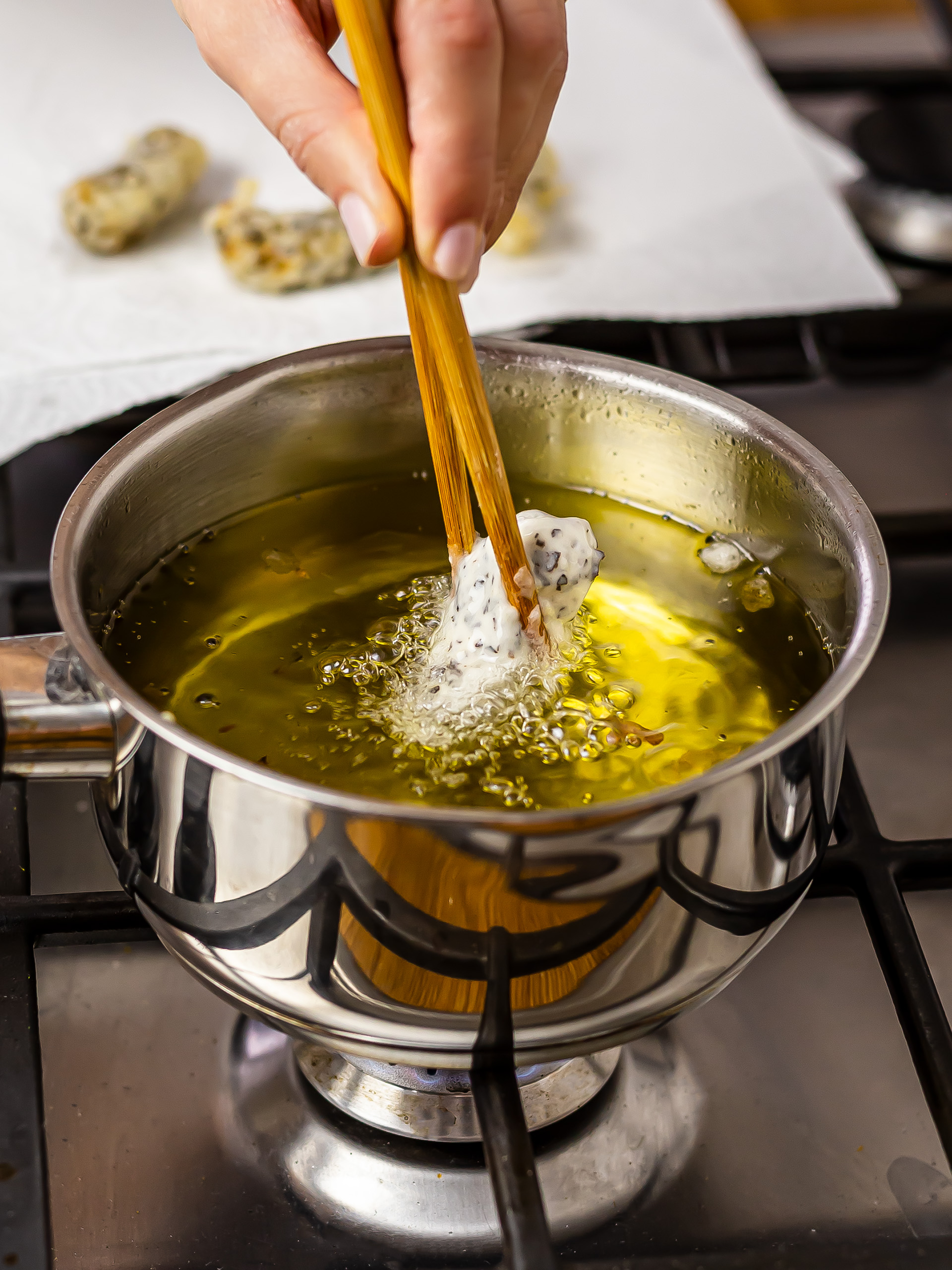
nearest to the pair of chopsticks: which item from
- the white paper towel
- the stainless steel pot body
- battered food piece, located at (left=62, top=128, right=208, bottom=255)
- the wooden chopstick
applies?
the wooden chopstick

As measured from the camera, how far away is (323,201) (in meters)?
1.08

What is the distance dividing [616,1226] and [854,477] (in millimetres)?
524

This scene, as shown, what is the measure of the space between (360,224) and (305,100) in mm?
61

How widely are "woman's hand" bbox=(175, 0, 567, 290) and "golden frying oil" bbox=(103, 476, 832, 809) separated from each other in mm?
173

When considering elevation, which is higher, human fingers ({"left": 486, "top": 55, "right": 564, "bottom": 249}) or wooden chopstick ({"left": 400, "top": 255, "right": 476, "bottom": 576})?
human fingers ({"left": 486, "top": 55, "right": 564, "bottom": 249})

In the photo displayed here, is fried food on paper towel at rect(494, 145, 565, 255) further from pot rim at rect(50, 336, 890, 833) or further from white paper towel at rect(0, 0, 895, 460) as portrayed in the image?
pot rim at rect(50, 336, 890, 833)

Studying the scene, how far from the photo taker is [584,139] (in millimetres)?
1122

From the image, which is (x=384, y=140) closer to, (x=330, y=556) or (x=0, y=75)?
(x=330, y=556)

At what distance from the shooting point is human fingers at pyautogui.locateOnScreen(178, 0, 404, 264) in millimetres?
436

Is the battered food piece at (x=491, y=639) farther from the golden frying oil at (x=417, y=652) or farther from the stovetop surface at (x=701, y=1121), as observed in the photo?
the stovetop surface at (x=701, y=1121)

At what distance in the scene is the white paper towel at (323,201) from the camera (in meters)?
0.90

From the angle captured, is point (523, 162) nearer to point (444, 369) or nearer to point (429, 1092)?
point (444, 369)

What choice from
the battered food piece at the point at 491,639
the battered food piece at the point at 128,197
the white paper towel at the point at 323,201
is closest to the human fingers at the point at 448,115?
the battered food piece at the point at 491,639

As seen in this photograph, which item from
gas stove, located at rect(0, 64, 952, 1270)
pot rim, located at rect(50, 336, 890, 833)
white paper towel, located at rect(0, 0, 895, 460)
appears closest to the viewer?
pot rim, located at rect(50, 336, 890, 833)
